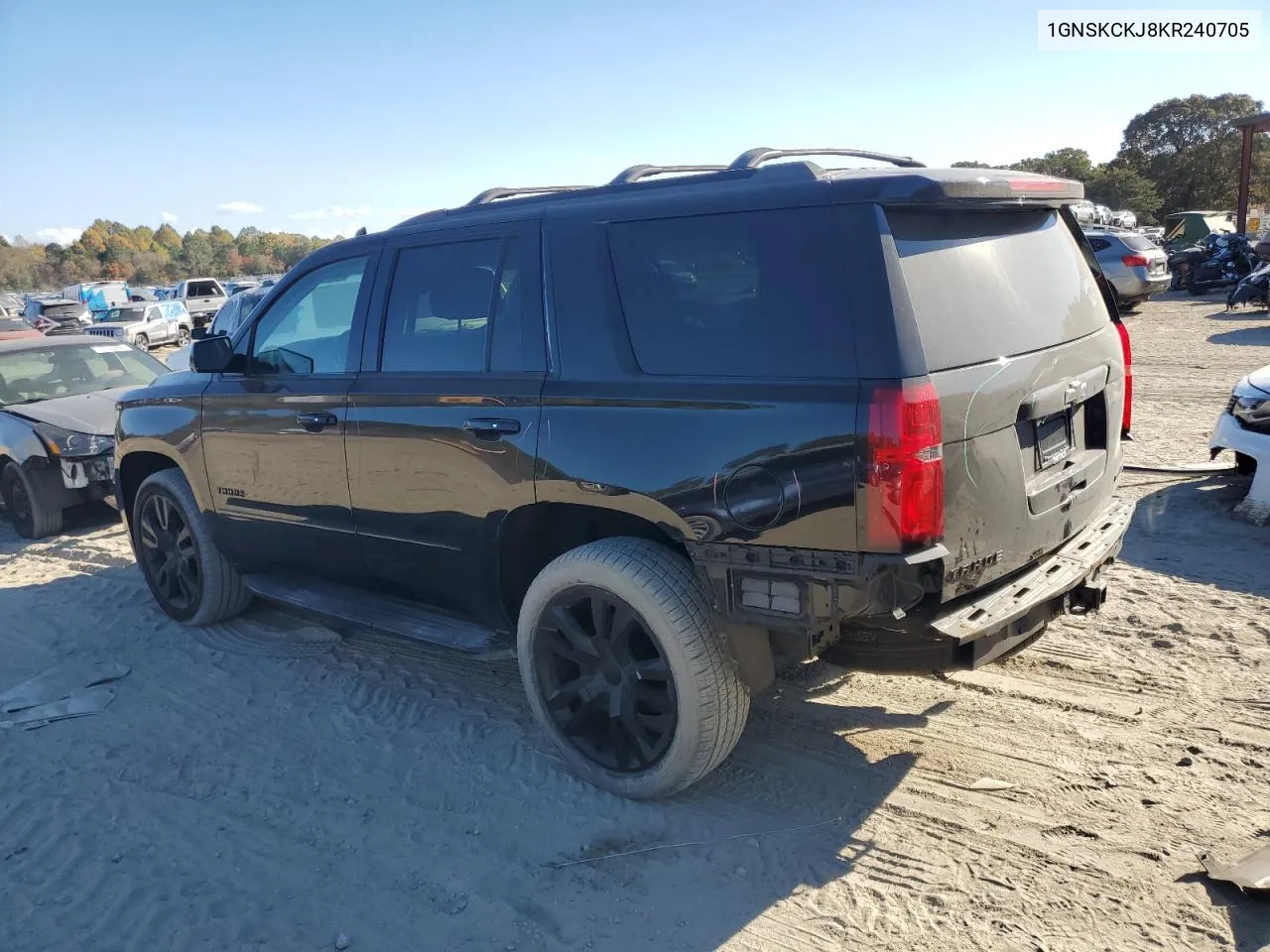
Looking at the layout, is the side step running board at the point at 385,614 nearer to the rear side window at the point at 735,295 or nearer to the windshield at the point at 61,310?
the rear side window at the point at 735,295

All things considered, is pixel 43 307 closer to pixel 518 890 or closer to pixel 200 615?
pixel 200 615

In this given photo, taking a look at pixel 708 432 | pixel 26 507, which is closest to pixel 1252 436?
pixel 708 432

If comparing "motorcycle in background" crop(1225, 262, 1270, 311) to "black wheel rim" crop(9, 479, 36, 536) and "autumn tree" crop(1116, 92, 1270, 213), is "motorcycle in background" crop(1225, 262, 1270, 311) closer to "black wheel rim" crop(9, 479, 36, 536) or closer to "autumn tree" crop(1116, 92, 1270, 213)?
"black wheel rim" crop(9, 479, 36, 536)

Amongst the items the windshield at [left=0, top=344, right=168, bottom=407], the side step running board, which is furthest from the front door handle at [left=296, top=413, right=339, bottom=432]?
the windshield at [left=0, top=344, right=168, bottom=407]

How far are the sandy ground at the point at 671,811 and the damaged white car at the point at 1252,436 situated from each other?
1.11 metres

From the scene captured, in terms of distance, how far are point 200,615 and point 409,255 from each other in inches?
104

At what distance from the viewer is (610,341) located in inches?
131

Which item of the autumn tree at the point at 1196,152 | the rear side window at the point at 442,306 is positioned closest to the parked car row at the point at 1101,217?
the autumn tree at the point at 1196,152

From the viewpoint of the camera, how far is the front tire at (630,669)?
10.4ft

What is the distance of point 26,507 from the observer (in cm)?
780

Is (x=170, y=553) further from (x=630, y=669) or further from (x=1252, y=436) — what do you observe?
(x=1252, y=436)

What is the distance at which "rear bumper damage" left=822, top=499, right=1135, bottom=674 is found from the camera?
9.41ft

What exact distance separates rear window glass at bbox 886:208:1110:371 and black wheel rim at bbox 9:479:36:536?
760 cm

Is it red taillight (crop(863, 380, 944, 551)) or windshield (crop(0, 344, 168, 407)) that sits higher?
windshield (crop(0, 344, 168, 407))
